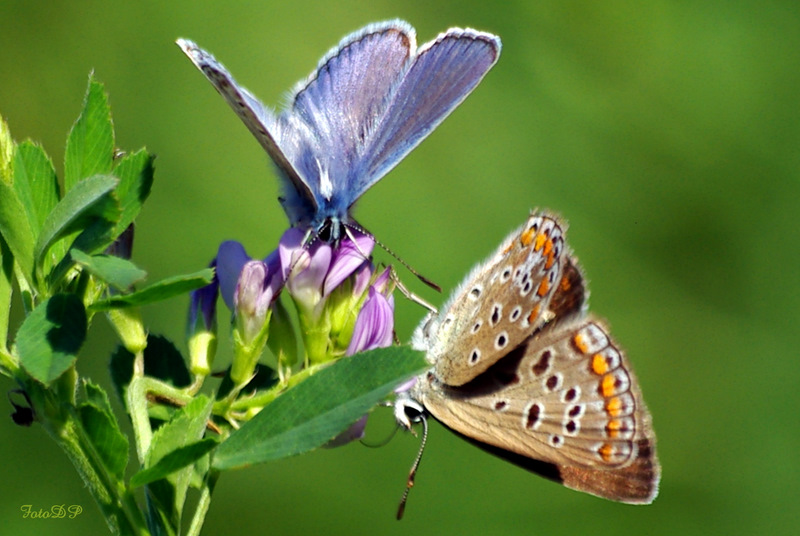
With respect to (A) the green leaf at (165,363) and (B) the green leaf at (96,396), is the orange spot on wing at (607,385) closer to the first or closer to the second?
(A) the green leaf at (165,363)

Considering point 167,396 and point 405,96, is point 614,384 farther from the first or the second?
A: point 167,396

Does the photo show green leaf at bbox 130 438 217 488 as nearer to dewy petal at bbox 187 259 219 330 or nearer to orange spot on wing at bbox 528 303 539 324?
dewy petal at bbox 187 259 219 330

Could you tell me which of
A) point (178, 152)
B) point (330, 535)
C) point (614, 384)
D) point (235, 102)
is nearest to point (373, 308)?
point (235, 102)

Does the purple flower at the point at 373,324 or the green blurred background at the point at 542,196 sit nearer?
the purple flower at the point at 373,324

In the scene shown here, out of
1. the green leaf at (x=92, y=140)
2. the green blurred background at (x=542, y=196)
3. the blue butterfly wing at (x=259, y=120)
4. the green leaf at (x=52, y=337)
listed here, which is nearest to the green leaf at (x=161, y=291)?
the green leaf at (x=52, y=337)

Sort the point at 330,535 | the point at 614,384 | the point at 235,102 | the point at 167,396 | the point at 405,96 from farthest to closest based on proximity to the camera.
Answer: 1. the point at 330,535
2. the point at 614,384
3. the point at 405,96
4. the point at 235,102
5. the point at 167,396

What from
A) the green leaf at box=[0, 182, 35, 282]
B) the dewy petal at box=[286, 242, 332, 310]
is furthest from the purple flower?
the green leaf at box=[0, 182, 35, 282]

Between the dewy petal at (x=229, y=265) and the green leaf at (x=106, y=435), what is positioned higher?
the dewy petal at (x=229, y=265)
